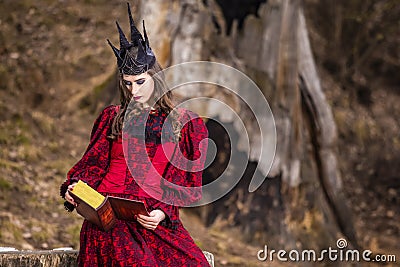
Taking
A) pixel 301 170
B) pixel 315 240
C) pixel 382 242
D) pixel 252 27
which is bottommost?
pixel 382 242

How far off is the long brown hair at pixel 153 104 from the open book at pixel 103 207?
33 cm

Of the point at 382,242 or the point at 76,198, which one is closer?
the point at 76,198

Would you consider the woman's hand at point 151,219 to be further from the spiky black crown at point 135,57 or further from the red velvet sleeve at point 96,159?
the spiky black crown at point 135,57

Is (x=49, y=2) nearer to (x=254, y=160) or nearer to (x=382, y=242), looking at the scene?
(x=254, y=160)

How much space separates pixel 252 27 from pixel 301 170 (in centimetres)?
174

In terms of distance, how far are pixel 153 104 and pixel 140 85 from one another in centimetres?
11

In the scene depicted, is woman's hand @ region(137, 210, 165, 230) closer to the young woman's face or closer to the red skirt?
the red skirt

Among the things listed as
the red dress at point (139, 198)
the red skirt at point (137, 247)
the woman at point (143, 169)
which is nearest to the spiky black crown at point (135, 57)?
the woman at point (143, 169)

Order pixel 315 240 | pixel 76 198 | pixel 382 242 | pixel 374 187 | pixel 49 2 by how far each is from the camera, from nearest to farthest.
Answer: pixel 76 198
pixel 315 240
pixel 382 242
pixel 374 187
pixel 49 2

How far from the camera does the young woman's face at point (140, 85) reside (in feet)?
10.3

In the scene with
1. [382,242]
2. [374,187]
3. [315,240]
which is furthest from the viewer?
[374,187]

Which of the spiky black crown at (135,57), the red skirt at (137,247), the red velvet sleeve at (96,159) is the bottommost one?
the red skirt at (137,247)

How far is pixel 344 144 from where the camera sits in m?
10.8

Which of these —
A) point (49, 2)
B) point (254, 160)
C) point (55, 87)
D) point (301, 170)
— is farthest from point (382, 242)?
point (49, 2)
